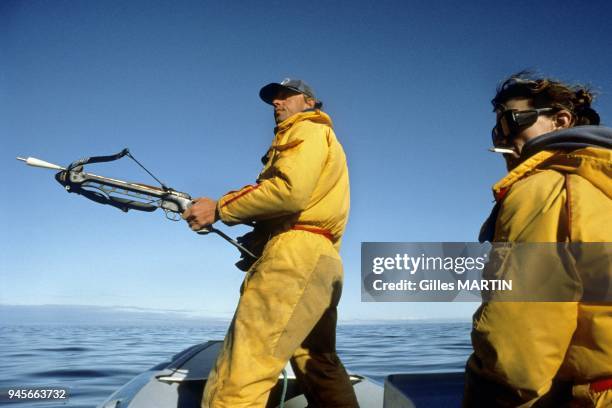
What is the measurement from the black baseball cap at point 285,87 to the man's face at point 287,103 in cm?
3

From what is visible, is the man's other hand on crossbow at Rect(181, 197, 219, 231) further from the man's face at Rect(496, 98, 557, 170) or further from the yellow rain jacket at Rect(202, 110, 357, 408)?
the man's face at Rect(496, 98, 557, 170)

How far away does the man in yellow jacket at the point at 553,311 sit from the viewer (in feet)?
3.86

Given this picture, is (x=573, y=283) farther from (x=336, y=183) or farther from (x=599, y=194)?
(x=336, y=183)

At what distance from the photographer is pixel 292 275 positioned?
2521 mm

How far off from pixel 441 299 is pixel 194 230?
1.55 metres

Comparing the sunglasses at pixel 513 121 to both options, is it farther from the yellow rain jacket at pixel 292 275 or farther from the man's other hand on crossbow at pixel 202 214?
the man's other hand on crossbow at pixel 202 214

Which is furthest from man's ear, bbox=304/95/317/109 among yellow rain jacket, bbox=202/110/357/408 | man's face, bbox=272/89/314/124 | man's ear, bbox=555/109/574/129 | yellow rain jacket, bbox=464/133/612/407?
yellow rain jacket, bbox=464/133/612/407

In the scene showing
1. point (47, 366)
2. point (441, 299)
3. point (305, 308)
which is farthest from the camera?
point (47, 366)

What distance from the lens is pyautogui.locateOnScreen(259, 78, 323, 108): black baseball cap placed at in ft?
10.4

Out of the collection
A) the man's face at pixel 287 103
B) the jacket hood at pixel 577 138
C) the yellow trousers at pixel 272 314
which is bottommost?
the yellow trousers at pixel 272 314

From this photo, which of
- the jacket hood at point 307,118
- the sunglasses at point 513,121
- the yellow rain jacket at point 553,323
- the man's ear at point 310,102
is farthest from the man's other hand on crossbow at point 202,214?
the yellow rain jacket at point 553,323

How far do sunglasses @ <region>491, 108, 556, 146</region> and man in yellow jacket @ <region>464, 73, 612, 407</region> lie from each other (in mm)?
218

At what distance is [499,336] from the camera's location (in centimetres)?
124

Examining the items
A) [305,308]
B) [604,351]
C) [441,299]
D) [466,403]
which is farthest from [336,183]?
[604,351]
